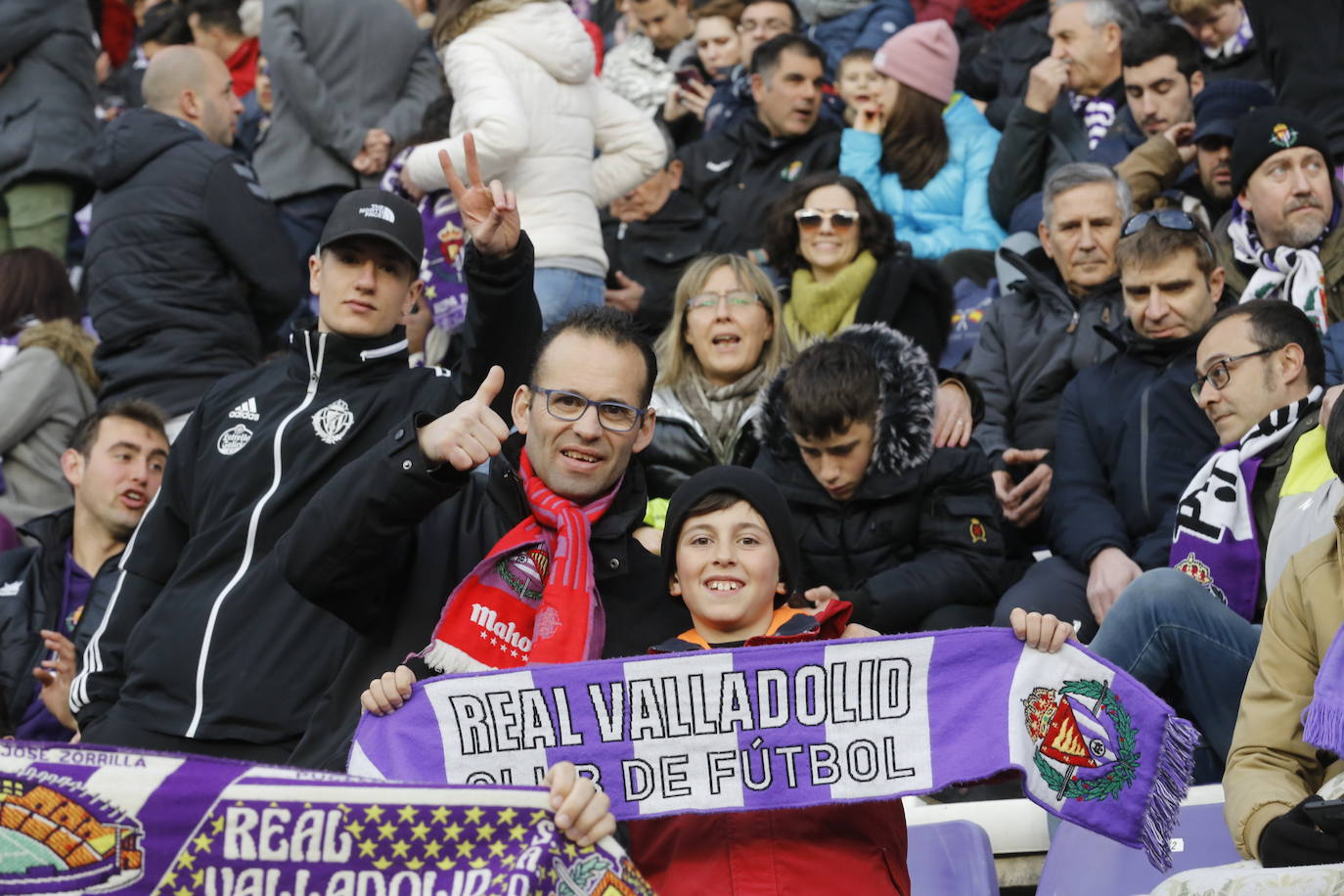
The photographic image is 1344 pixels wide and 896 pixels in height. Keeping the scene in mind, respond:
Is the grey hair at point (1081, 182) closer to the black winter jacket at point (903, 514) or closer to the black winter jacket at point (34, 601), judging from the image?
the black winter jacket at point (903, 514)

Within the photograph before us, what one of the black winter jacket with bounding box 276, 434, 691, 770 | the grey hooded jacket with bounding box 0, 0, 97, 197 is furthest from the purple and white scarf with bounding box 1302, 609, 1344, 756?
the grey hooded jacket with bounding box 0, 0, 97, 197

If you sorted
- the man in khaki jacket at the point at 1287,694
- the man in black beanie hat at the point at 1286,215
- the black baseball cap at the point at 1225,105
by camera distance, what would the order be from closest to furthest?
1. the man in khaki jacket at the point at 1287,694
2. the man in black beanie hat at the point at 1286,215
3. the black baseball cap at the point at 1225,105

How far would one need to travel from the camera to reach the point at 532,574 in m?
4.57

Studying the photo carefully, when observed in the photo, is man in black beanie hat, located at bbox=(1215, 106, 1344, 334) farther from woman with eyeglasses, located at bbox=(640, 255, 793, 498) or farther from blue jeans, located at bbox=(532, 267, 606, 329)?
blue jeans, located at bbox=(532, 267, 606, 329)

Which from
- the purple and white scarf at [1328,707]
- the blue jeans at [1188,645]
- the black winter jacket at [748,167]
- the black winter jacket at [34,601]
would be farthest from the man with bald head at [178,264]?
the purple and white scarf at [1328,707]

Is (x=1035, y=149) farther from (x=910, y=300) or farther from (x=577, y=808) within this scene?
(x=577, y=808)

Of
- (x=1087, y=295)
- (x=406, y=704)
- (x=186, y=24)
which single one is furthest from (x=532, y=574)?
(x=186, y=24)

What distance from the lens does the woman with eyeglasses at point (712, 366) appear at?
6637 mm

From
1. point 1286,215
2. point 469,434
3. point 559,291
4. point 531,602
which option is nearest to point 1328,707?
point 531,602

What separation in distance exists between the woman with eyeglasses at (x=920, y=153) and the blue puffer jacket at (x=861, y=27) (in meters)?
1.40

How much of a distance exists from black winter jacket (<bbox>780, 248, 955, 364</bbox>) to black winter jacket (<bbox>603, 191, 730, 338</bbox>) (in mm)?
1030

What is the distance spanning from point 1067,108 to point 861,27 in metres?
2.22

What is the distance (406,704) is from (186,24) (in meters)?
8.12

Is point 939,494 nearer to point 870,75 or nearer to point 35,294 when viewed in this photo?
point 870,75
